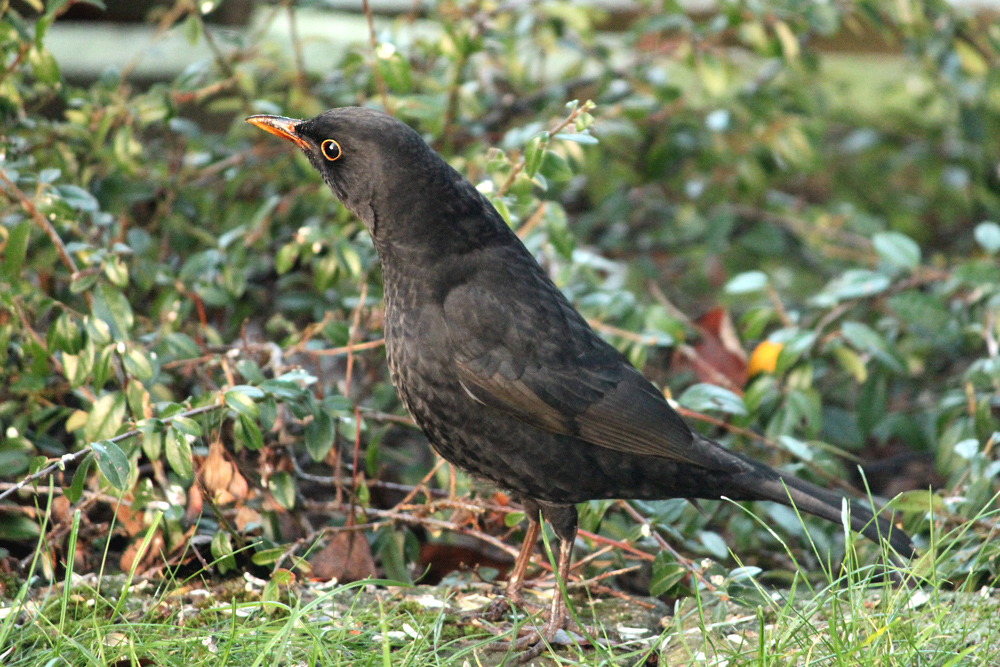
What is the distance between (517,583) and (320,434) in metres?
0.78

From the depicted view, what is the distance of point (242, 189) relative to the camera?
4684mm

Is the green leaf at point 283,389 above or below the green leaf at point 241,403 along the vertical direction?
below

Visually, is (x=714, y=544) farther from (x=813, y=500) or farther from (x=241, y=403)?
(x=241, y=403)

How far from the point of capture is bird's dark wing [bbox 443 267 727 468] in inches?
109

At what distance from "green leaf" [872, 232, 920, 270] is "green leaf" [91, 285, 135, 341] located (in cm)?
288

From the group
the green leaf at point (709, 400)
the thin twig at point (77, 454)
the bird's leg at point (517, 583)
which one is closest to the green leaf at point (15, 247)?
the thin twig at point (77, 454)

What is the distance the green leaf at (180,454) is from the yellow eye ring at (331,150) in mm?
897

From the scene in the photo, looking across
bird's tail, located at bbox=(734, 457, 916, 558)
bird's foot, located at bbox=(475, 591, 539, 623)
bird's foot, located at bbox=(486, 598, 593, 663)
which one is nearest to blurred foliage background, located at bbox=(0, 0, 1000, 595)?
bird's tail, located at bbox=(734, 457, 916, 558)

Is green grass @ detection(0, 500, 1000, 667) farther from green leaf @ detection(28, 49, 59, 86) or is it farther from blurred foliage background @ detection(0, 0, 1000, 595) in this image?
green leaf @ detection(28, 49, 59, 86)

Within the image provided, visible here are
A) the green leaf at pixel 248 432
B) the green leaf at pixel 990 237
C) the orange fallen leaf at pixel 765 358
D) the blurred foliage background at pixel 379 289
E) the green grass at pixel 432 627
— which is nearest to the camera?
the green grass at pixel 432 627

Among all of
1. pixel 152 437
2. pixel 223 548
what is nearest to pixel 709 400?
pixel 223 548

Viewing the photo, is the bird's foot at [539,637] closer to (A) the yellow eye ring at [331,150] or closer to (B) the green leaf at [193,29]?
(A) the yellow eye ring at [331,150]

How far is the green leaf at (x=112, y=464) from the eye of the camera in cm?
260

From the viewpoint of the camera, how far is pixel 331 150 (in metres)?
2.89
